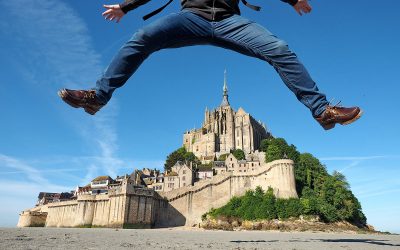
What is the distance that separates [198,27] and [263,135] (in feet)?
372

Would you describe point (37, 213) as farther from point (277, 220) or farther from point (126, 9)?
point (126, 9)

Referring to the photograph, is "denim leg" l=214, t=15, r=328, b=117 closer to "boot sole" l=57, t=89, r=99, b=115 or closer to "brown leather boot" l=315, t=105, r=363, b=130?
"brown leather boot" l=315, t=105, r=363, b=130

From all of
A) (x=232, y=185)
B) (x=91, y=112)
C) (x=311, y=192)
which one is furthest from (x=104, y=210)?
(x=91, y=112)

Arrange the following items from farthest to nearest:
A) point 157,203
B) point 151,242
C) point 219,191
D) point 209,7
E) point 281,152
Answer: point 281,152 < point 219,191 < point 157,203 < point 151,242 < point 209,7

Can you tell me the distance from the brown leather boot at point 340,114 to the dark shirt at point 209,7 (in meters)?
1.82

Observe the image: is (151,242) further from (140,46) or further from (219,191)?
(219,191)

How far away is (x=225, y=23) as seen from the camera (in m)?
4.82

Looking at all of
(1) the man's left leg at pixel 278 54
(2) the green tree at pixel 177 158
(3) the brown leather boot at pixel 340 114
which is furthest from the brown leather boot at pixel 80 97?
(2) the green tree at pixel 177 158

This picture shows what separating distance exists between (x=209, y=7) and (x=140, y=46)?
47.6 inches

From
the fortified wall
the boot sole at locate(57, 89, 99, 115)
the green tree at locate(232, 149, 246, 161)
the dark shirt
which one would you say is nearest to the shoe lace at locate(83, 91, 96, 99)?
the boot sole at locate(57, 89, 99, 115)

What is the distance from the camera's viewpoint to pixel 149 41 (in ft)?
→ 15.9

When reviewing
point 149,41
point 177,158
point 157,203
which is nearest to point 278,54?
point 149,41

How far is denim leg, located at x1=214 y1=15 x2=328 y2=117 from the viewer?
4.75m

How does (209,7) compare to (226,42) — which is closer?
(209,7)
